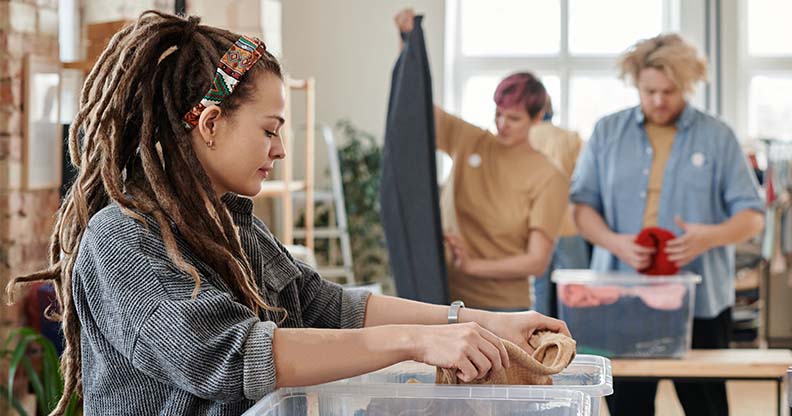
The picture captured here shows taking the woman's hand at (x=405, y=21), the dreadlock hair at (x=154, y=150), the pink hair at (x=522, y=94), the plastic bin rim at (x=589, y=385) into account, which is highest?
the woman's hand at (x=405, y=21)

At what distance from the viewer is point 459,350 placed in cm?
118

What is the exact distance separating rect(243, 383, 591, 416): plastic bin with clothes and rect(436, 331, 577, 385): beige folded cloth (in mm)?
26

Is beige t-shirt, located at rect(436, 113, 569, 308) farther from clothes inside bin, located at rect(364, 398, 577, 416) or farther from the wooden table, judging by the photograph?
clothes inside bin, located at rect(364, 398, 577, 416)

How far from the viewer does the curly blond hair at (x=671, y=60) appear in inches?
118

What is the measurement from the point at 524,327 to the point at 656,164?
172 cm

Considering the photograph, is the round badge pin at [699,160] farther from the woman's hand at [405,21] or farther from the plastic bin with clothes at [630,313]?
the woman's hand at [405,21]

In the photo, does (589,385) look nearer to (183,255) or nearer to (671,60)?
(183,255)

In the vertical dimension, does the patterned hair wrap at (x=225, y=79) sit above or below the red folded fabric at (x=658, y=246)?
above

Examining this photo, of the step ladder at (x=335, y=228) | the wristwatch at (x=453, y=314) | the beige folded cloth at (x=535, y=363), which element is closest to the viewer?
the beige folded cloth at (x=535, y=363)

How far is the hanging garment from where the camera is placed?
2807 mm

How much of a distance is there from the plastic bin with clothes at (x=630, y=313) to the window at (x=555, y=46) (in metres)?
4.01

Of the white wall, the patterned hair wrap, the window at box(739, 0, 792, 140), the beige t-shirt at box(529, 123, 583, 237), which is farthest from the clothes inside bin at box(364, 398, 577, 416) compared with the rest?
the window at box(739, 0, 792, 140)

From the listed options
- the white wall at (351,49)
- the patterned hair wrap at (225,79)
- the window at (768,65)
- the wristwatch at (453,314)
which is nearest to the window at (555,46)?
the white wall at (351,49)

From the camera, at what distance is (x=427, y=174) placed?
2.82 meters
